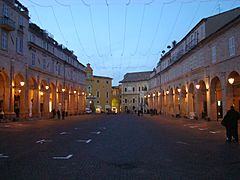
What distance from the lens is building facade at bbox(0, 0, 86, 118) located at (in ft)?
108

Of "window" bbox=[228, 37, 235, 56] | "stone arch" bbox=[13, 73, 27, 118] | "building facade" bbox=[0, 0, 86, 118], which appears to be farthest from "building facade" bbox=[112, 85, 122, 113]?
"window" bbox=[228, 37, 235, 56]

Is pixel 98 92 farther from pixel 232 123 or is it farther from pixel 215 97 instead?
pixel 232 123

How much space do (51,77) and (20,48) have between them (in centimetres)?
1402

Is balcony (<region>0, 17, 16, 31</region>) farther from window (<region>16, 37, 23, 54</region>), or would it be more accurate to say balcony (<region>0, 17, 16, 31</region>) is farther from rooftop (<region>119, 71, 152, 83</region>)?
rooftop (<region>119, 71, 152, 83</region>)

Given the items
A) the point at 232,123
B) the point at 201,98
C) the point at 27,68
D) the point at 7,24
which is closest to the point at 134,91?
the point at 201,98

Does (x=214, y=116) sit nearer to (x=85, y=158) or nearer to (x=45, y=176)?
(x=85, y=158)

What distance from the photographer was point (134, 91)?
115 meters

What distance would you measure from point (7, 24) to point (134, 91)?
86109 millimetres

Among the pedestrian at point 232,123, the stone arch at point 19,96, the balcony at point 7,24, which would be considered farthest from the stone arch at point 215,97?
the balcony at point 7,24

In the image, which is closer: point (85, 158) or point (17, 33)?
point (85, 158)

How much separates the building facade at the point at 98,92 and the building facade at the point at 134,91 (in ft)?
27.0

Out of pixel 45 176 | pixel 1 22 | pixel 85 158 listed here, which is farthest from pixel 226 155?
pixel 1 22

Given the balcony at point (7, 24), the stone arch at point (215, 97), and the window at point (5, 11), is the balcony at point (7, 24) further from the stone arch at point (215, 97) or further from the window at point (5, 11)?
the stone arch at point (215, 97)

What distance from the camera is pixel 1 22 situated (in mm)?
30828
